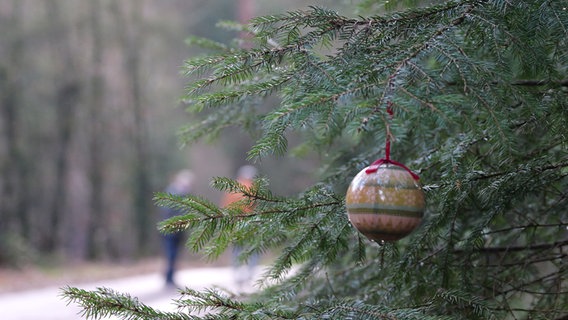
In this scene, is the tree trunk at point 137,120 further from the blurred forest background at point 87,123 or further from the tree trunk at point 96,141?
the tree trunk at point 96,141

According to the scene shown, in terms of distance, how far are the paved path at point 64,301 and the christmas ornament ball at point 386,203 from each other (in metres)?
4.92

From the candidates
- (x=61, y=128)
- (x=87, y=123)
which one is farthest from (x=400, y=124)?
(x=87, y=123)

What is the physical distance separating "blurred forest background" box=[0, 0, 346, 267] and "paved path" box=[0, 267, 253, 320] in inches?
247

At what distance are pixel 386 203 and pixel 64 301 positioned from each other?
8.56 m

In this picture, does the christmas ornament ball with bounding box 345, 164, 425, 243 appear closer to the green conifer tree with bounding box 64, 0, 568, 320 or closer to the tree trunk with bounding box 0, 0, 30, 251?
the green conifer tree with bounding box 64, 0, 568, 320

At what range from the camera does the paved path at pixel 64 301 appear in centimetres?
912

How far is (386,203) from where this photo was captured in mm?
2387

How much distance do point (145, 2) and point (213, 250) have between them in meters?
19.3

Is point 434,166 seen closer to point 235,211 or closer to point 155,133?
point 235,211

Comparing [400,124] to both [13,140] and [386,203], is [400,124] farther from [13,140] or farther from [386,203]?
[13,140]

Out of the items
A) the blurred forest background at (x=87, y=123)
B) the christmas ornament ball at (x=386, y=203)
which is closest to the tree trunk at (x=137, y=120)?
the blurred forest background at (x=87, y=123)

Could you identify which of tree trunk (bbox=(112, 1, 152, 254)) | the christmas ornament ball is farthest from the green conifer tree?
tree trunk (bbox=(112, 1, 152, 254))

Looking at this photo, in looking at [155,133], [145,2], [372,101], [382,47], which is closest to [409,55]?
[382,47]

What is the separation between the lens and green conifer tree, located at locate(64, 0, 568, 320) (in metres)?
2.34
